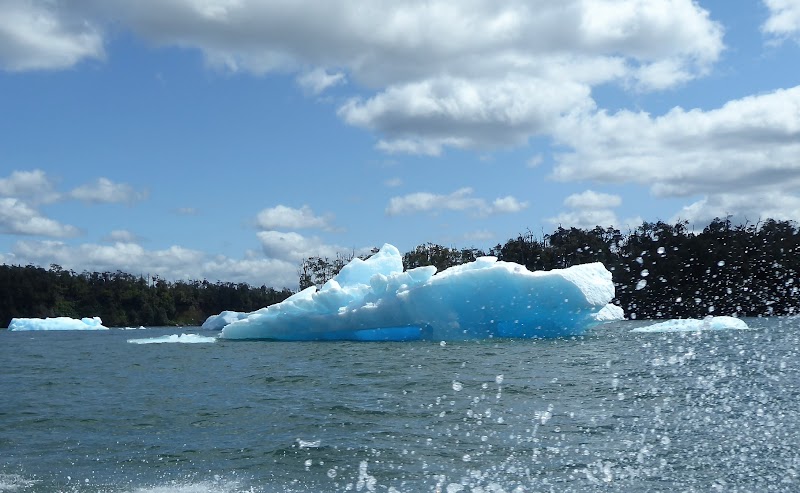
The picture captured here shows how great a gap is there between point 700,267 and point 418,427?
59070 millimetres

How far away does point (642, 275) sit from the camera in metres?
65.3

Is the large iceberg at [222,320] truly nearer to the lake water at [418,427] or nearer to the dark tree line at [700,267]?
the dark tree line at [700,267]

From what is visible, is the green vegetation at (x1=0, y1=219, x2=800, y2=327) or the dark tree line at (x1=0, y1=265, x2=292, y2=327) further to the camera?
the dark tree line at (x1=0, y1=265, x2=292, y2=327)

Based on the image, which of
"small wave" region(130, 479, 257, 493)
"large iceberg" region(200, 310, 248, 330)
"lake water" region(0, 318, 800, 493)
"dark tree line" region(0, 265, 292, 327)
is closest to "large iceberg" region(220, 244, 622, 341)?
"lake water" region(0, 318, 800, 493)

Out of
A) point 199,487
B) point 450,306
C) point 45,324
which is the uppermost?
point 45,324

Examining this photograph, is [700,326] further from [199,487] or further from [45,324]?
[45,324]

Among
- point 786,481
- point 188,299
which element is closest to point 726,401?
point 786,481

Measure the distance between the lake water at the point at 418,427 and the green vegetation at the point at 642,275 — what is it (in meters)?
46.9

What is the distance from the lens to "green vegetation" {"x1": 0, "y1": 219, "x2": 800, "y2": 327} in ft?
196

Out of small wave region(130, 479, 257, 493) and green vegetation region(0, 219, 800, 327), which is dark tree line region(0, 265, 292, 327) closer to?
green vegetation region(0, 219, 800, 327)

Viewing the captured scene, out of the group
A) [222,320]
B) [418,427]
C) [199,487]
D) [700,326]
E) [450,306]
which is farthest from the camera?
[222,320]

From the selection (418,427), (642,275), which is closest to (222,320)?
(642,275)

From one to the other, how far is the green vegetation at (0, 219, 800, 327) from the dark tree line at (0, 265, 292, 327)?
0.13m

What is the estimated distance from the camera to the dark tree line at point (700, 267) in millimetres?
59344
